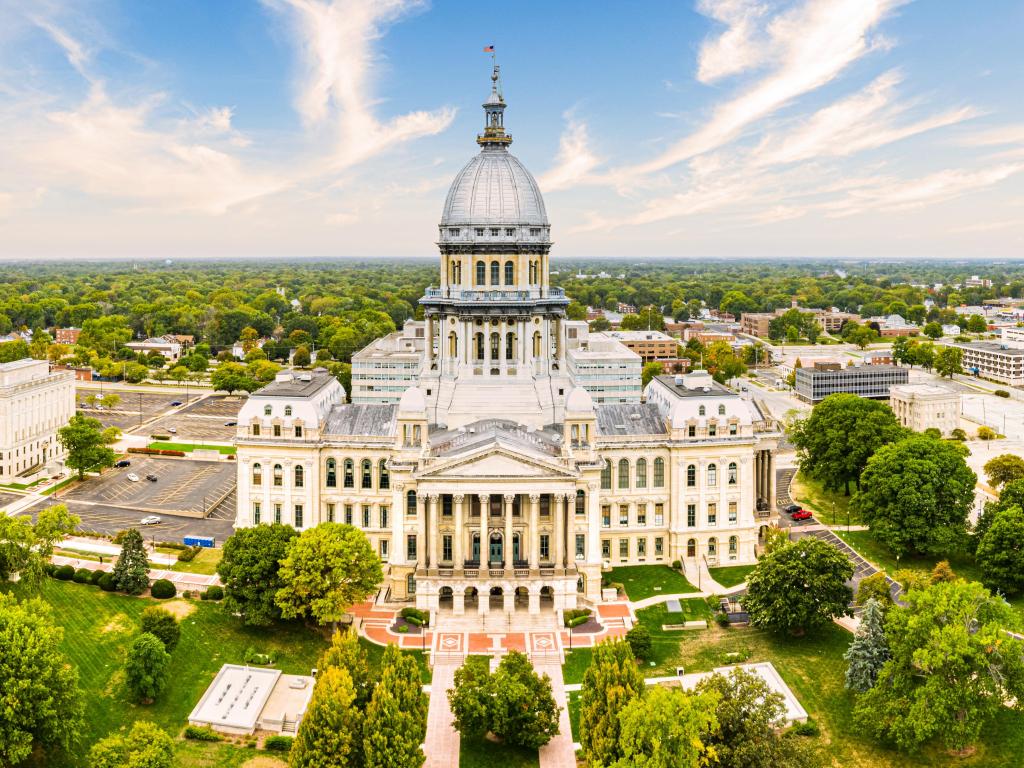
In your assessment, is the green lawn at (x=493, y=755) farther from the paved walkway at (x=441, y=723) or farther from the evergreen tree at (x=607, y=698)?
the evergreen tree at (x=607, y=698)

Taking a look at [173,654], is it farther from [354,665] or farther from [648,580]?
[648,580]

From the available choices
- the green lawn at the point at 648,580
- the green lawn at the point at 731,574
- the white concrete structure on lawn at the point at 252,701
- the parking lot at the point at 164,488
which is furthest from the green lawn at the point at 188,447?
the green lawn at the point at 731,574

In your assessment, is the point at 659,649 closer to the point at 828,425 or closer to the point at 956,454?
the point at 956,454

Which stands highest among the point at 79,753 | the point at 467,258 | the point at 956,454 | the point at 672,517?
the point at 467,258

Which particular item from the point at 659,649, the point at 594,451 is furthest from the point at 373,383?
the point at 659,649

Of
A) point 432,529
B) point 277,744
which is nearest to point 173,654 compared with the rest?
point 277,744

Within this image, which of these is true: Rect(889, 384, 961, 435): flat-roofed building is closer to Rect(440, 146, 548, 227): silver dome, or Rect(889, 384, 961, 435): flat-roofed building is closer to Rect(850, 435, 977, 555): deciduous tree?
Rect(850, 435, 977, 555): deciduous tree
